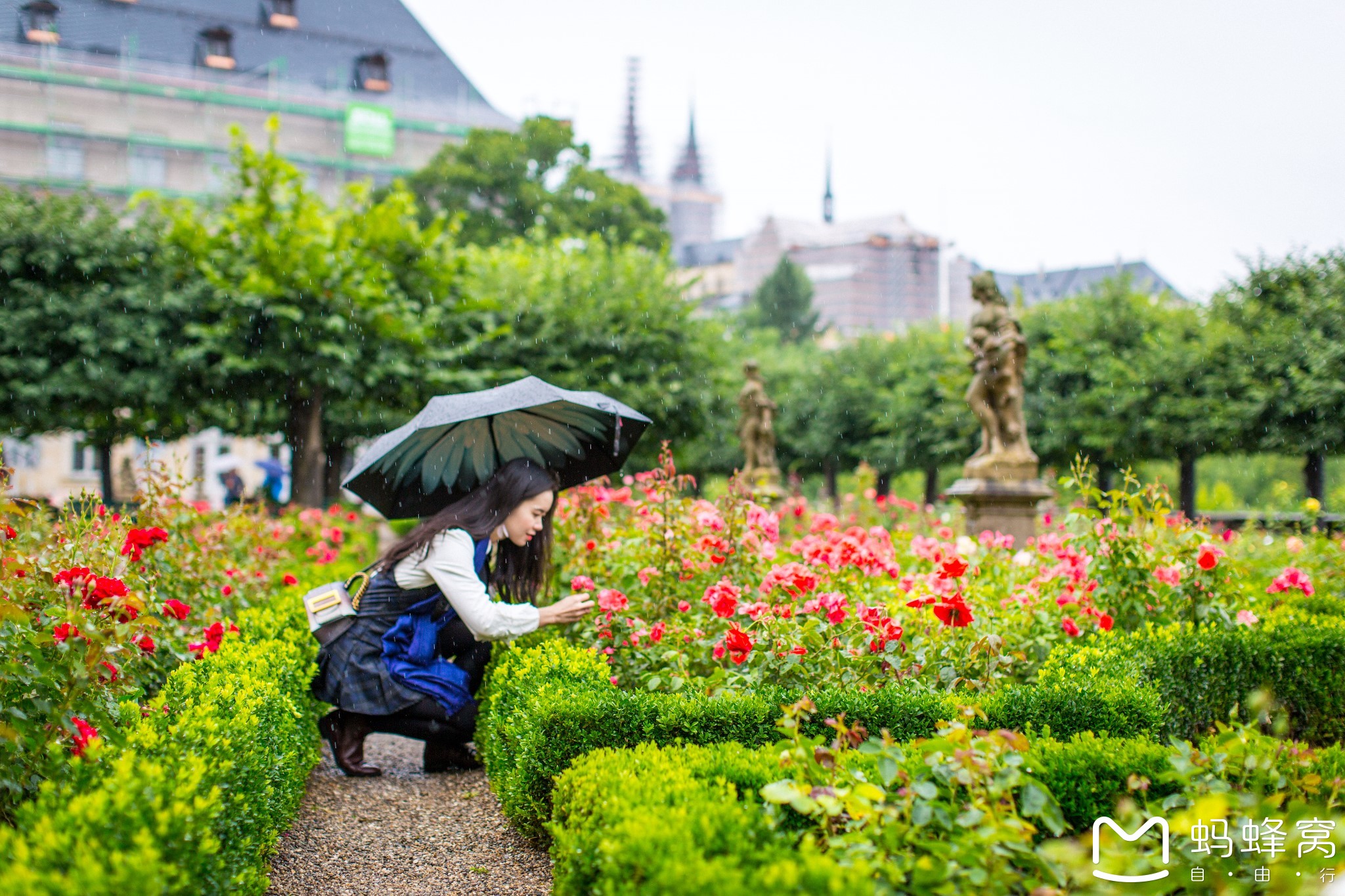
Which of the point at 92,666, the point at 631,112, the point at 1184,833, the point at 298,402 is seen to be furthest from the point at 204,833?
the point at 631,112

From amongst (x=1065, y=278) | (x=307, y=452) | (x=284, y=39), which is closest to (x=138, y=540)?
(x=307, y=452)

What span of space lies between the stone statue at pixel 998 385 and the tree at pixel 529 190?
73.9ft

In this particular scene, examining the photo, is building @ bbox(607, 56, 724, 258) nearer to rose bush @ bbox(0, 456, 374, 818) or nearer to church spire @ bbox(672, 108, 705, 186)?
church spire @ bbox(672, 108, 705, 186)

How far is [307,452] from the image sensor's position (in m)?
13.4

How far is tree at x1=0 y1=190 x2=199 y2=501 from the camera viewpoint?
1557cm

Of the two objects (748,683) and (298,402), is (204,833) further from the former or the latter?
(298,402)

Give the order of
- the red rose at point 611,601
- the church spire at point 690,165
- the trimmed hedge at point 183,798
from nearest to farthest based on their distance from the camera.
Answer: the trimmed hedge at point 183,798 → the red rose at point 611,601 → the church spire at point 690,165

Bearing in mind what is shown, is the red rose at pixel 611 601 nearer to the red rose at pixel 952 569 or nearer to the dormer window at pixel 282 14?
the red rose at pixel 952 569

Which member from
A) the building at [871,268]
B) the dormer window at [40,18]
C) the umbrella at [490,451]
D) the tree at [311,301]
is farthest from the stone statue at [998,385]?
the building at [871,268]

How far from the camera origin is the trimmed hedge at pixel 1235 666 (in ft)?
12.6

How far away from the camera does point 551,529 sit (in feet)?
14.4

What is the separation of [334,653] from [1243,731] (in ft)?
10.5

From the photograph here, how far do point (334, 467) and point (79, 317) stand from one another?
25.9ft

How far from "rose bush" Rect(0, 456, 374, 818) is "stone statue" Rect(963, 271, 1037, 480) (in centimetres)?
663
